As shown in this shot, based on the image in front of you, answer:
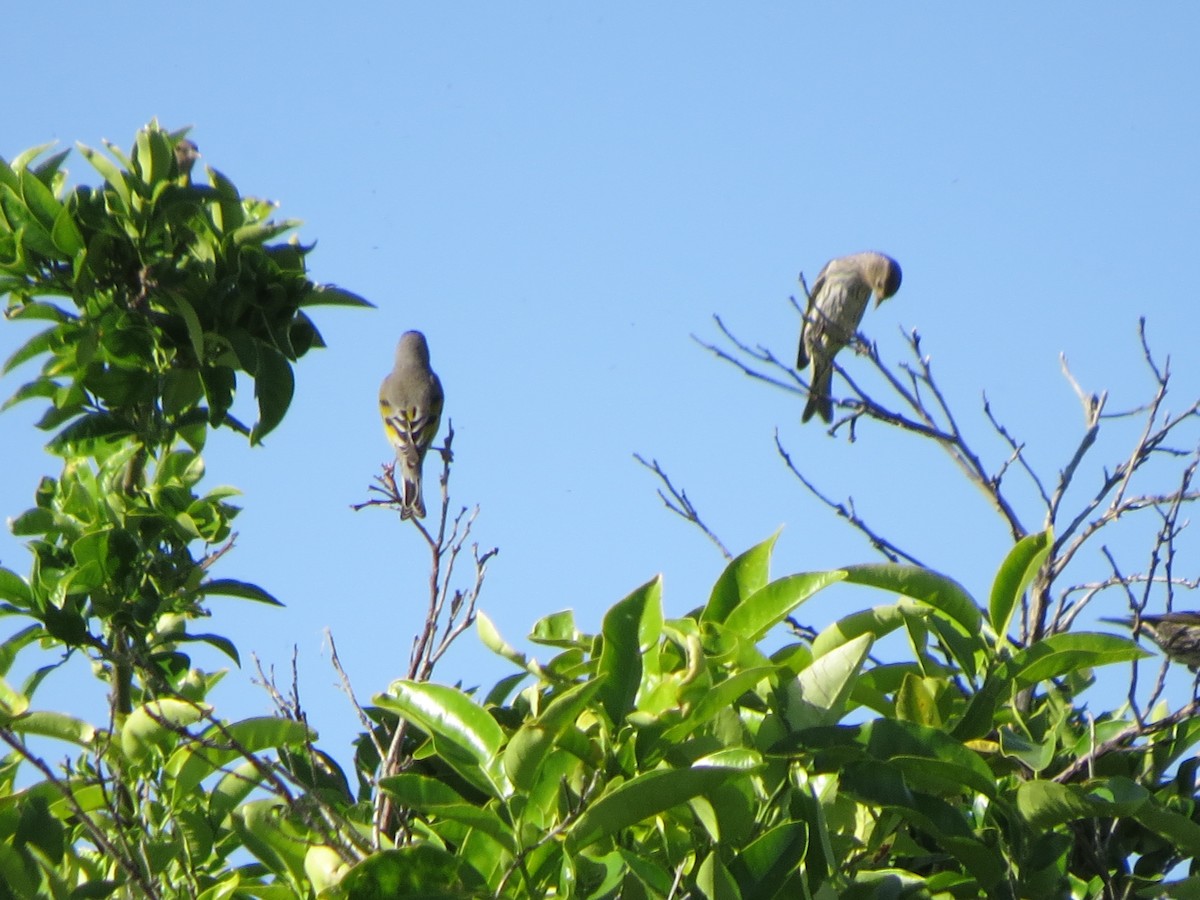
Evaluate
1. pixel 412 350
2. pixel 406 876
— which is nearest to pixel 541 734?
pixel 406 876

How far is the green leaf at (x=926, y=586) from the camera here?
7.93ft

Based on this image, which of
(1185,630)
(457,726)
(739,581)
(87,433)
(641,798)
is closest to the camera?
(641,798)

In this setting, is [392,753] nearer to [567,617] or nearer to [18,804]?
[567,617]

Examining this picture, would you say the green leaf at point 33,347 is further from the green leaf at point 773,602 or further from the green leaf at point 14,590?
the green leaf at point 773,602

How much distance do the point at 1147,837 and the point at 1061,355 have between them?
2679mm

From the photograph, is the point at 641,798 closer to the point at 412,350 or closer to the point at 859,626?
the point at 859,626

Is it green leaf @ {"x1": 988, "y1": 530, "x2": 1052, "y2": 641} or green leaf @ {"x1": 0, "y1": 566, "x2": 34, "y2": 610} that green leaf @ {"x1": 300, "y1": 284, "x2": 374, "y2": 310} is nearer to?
green leaf @ {"x1": 0, "y1": 566, "x2": 34, "y2": 610}

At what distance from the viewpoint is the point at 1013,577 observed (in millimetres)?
2574

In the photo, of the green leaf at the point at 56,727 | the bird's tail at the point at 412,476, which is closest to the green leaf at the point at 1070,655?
the green leaf at the point at 56,727

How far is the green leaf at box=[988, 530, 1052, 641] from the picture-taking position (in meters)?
2.55

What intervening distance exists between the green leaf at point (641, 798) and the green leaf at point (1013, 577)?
2.54ft

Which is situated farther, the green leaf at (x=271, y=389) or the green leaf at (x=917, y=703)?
the green leaf at (x=271, y=389)

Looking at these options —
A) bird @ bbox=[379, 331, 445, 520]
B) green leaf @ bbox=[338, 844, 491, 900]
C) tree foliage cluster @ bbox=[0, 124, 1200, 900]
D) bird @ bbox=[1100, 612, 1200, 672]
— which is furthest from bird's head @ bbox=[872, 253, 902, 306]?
green leaf @ bbox=[338, 844, 491, 900]

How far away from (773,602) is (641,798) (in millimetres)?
492
